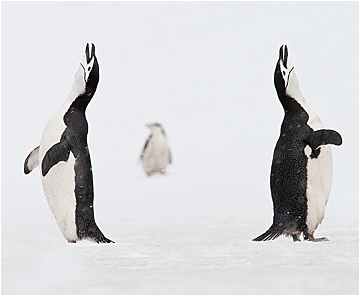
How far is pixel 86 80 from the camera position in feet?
12.2

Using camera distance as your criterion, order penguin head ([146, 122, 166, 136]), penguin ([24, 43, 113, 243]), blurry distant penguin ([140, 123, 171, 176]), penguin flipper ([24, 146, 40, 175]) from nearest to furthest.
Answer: penguin ([24, 43, 113, 243]), penguin flipper ([24, 146, 40, 175]), blurry distant penguin ([140, 123, 171, 176]), penguin head ([146, 122, 166, 136])

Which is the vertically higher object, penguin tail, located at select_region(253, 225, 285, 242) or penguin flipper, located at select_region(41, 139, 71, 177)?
penguin flipper, located at select_region(41, 139, 71, 177)

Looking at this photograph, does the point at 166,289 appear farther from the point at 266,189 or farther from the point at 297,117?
the point at 266,189

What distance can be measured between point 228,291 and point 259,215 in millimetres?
2836

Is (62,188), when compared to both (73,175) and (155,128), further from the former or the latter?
(155,128)

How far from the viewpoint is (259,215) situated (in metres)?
5.11

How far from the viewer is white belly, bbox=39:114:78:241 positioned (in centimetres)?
358

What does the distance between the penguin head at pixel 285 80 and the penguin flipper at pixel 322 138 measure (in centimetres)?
40

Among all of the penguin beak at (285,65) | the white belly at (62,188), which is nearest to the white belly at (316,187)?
the penguin beak at (285,65)

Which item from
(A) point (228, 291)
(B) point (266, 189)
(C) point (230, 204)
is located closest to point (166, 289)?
(A) point (228, 291)

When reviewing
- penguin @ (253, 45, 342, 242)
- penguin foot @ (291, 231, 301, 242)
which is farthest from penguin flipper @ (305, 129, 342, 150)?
penguin foot @ (291, 231, 301, 242)

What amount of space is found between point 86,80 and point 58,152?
605mm

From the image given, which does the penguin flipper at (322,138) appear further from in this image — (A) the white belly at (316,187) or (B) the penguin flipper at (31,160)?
(B) the penguin flipper at (31,160)

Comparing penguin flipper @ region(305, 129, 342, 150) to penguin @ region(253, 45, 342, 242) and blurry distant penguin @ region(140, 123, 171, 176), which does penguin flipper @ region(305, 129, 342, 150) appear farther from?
blurry distant penguin @ region(140, 123, 171, 176)
